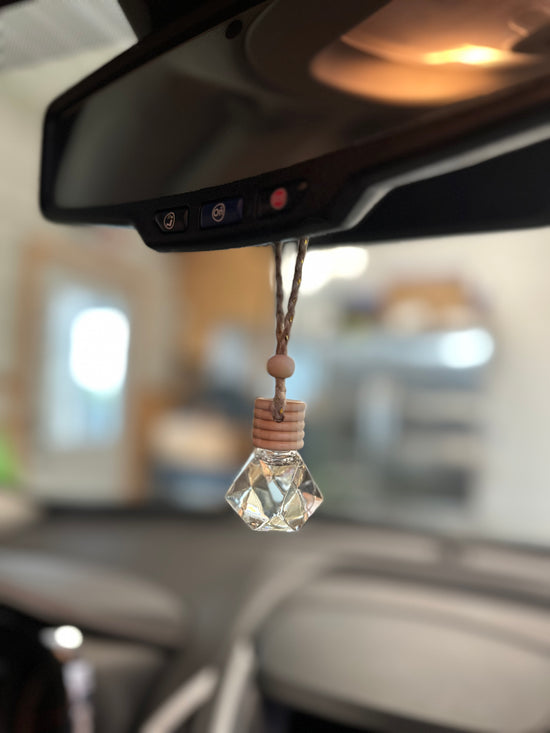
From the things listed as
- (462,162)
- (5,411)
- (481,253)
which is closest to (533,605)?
(462,162)

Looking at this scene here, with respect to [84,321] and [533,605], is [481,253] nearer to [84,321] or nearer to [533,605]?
[84,321]

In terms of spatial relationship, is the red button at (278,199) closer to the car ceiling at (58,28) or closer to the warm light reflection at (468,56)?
the warm light reflection at (468,56)

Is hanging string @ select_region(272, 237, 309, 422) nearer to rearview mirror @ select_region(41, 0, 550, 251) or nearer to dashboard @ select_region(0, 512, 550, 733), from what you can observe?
rearview mirror @ select_region(41, 0, 550, 251)

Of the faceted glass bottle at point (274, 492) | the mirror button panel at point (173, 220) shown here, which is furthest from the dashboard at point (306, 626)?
the mirror button panel at point (173, 220)

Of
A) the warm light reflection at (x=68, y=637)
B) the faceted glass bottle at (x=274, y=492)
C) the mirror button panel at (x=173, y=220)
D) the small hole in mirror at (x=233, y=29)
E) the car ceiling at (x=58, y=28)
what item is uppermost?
the car ceiling at (x=58, y=28)

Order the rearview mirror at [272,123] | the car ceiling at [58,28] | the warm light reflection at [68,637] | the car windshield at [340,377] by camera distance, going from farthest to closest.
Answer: the car windshield at [340,377] < the warm light reflection at [68,637] < the car ceiling at [58,28] < the rearview mirror at [272,123]

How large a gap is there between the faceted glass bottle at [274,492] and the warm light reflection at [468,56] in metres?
0.18

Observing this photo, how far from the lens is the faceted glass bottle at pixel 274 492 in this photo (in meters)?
0.28

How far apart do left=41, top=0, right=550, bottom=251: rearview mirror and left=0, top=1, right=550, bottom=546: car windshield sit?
83.7 inches

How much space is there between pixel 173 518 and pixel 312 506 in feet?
1.84

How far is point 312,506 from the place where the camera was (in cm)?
28

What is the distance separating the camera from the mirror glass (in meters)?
0.23

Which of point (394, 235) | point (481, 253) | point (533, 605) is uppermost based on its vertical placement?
point (481, 253)

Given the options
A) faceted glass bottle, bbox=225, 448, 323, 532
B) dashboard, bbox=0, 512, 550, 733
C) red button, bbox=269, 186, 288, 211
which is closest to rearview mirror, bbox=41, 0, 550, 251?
red button, bbox=269, 186, 288, 211
